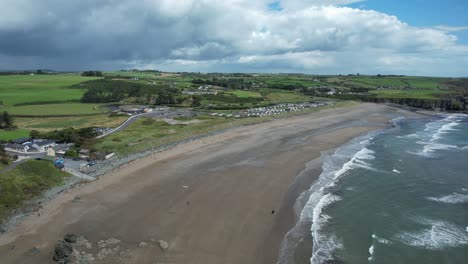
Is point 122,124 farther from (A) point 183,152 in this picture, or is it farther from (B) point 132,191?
(B) point 132,191

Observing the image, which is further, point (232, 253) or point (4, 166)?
point (4, 166)

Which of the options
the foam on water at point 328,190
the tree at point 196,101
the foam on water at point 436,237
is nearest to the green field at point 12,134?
the foam on water at point 328,190

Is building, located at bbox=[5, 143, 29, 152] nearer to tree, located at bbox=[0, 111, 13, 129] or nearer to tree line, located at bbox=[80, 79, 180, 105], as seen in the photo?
tree, located at bbox=[0, 111, 13, 129]

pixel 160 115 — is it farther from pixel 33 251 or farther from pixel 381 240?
pixel 381 240

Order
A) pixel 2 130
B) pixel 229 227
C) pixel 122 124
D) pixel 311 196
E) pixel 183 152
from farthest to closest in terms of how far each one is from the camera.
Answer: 1. pixel 122 124
2. pixel 2 130
3. pixel 183 152
4. pixel 311 196
5. pixel 229 227

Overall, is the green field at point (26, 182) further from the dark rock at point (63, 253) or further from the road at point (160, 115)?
the road at point (160, 115)

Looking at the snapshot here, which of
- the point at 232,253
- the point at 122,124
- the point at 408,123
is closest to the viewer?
the point at 232,253

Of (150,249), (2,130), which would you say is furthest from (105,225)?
(2,130)
